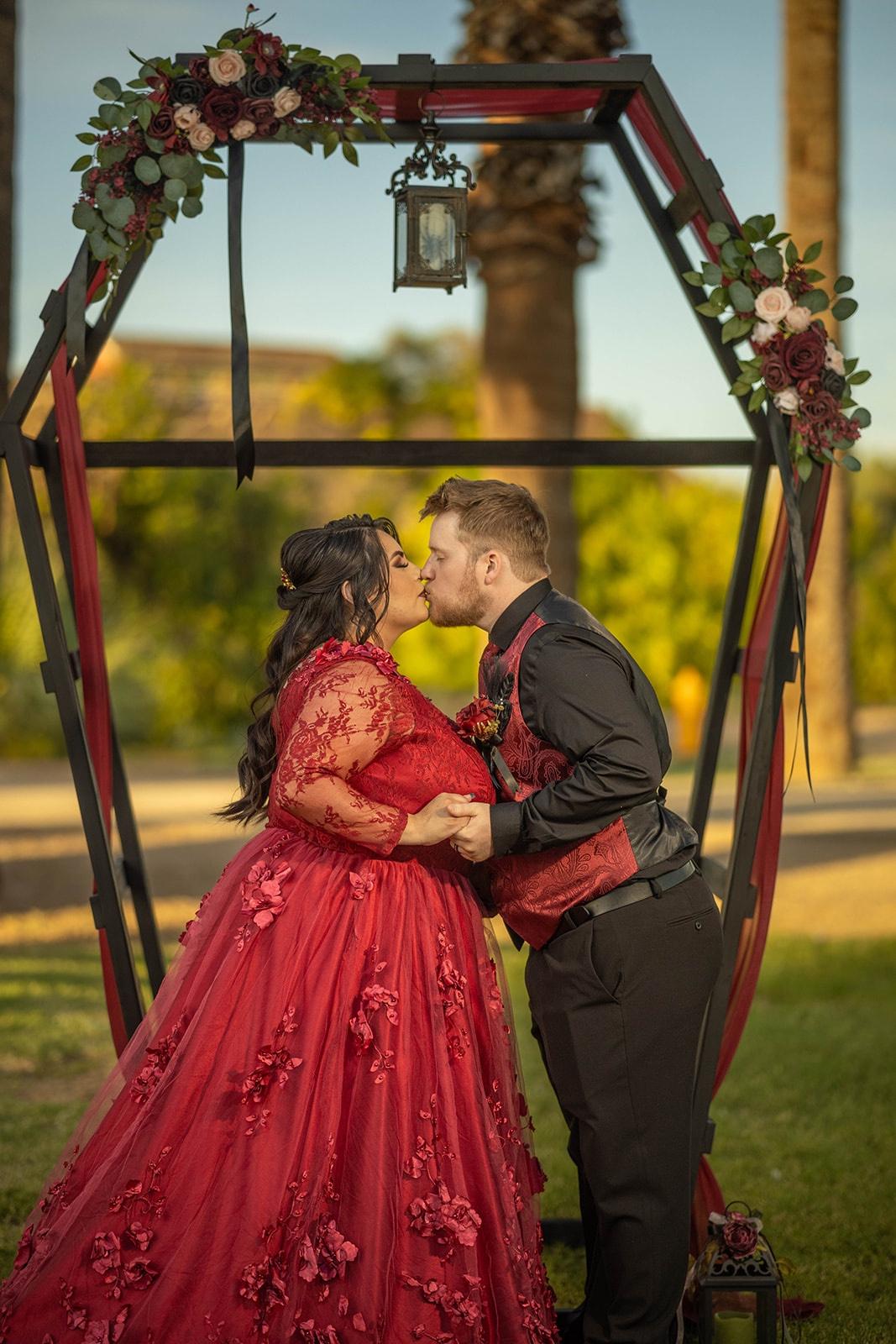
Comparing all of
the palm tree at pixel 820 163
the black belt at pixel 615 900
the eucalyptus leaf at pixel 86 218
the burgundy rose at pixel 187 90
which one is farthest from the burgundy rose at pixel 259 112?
the palm tree at pixel 820 163

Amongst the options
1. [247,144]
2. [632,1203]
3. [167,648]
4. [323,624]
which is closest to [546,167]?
[247,144]

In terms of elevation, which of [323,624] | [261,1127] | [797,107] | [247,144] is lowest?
[261,1127]

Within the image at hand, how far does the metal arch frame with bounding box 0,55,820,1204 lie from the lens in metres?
3.48

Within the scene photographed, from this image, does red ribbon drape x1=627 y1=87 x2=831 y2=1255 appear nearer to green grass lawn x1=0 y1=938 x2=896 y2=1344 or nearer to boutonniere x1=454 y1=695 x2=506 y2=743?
green grass lawn x1=0 y1=938 x2=896 y2=1344

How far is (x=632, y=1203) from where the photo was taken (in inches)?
127

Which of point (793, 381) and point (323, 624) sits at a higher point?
point (793, 381)

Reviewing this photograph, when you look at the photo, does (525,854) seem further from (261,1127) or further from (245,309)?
(245,309)

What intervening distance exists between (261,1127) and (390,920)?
533 millimetres

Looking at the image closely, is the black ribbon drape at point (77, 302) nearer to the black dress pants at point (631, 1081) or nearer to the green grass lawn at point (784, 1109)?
the black dress pants at point (631, 1081)

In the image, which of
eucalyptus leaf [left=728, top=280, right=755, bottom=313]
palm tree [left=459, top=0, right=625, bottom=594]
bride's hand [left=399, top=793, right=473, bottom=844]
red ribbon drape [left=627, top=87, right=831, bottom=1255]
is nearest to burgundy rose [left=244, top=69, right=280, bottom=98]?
red ribbon drape [left=627, top=87, right=831, bottom=1255]

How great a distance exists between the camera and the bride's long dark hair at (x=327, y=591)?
3428 millimetres

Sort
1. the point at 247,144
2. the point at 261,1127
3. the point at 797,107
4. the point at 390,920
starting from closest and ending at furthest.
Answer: the point at 261,1127
the point at 390,920
the point at 247,144
the point at 797,107

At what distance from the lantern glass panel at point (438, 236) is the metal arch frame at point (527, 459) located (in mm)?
291

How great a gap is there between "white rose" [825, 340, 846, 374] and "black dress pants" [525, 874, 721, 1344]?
4.60 ft
